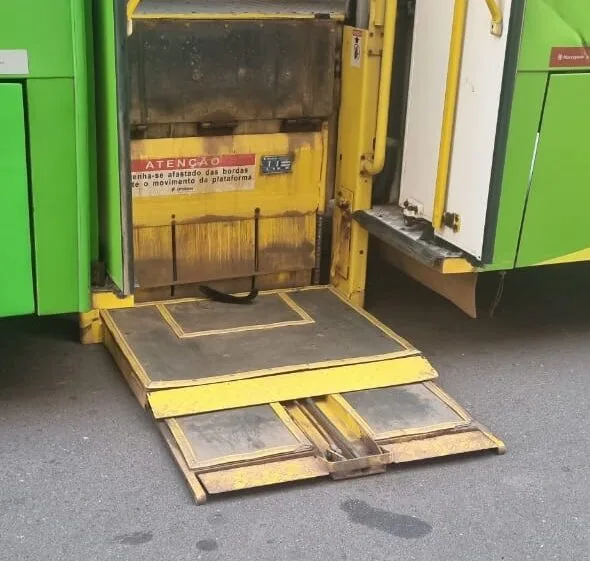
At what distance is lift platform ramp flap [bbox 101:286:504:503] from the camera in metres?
2.92

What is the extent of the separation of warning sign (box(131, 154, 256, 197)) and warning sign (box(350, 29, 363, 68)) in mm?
592

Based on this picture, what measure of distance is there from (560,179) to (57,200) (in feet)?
6.25

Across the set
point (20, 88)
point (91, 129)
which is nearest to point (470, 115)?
point (91, 129)

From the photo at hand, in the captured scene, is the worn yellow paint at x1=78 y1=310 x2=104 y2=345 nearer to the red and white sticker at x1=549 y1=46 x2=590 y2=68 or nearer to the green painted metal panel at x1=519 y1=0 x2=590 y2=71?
the green painted metal panel at x1=519 y1=0 x2=590 y2=71

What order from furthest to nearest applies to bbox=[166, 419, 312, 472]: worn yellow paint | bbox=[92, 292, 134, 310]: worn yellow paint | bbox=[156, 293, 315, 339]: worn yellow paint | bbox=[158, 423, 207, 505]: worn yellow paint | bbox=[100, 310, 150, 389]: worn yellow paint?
bbox=[156, 293, 315, 339]: worn yellow paint → bbox=[92, 292, 134, 310]: worn yellow paint → bbox=[100, 310, 150, 389]: worn yellow paint → bbox=[166, 419, 312, 472]: worn yellow paint → bbox=[158, 423, 207, 505]: worn yellow paint

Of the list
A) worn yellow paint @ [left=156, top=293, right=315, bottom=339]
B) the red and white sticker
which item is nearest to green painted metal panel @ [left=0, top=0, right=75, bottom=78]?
worn yellow paint @ [left=156, top=293, right=315, bottom=339]

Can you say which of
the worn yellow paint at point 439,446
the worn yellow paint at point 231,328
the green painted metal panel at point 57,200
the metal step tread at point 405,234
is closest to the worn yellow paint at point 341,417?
the worn yellow paint at point 439,446

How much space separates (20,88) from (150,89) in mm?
820

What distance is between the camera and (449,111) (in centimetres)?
347

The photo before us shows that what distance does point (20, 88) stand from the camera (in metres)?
2.88

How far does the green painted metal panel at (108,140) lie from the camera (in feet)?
9.52

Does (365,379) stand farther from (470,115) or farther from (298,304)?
(470,115)

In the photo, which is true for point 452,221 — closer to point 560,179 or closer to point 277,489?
point 560,179

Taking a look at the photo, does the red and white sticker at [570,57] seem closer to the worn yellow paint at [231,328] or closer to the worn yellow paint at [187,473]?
the worn yellow paint at [231,328]
